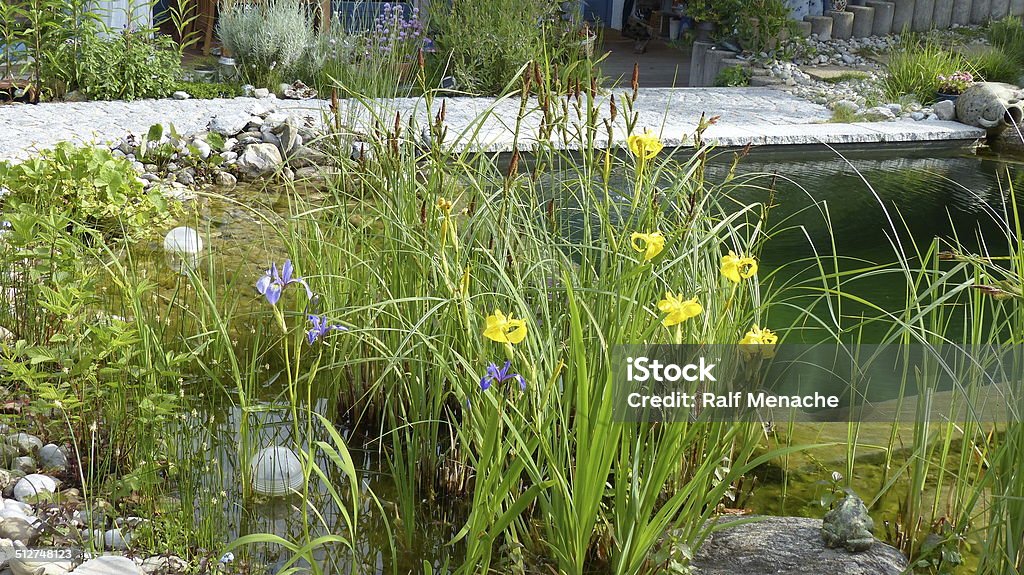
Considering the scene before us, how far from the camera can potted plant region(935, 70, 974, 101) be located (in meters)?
7.91

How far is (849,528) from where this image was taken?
210cm

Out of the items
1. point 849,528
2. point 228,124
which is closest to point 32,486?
point 849,528

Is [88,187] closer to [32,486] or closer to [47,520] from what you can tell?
[32,486]

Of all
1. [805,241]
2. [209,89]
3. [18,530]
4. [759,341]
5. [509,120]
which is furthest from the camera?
[209,89]

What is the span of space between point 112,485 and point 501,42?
6.13m

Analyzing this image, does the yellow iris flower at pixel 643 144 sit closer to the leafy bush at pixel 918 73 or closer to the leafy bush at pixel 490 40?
the leafy bush at pixel 490 40

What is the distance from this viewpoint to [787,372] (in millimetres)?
2828

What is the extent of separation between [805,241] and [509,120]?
2450mm

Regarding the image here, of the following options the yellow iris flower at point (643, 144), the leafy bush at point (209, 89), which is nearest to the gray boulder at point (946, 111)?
the leafy bush at point (209, 89)

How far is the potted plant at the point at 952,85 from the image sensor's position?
7.91 metres

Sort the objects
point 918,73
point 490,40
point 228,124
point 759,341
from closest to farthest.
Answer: point 759,341, point 228,124, point 490,40, point 918,73

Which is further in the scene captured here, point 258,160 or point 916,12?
point 916,12

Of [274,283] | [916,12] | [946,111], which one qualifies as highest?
[916,12]

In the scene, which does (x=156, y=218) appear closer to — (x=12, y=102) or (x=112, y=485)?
(x=112, y=485)
